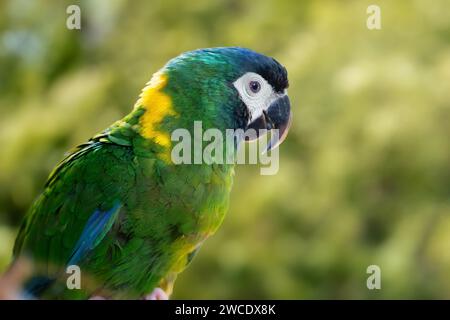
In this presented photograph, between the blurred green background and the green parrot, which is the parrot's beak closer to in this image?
the green parrot

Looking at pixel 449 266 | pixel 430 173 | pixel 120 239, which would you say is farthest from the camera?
pixel 430 173

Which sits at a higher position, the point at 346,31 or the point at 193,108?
the point at 346,31

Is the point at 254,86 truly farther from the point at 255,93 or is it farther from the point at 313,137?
the point at 313,137

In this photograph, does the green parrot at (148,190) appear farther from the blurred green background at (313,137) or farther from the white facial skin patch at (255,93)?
the blurred green background at (313,137)

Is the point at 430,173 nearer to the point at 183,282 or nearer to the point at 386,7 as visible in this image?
the point at 386,7

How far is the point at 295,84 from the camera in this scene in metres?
1.71

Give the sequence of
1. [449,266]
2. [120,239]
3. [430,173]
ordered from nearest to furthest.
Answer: [120,239], [449,266], [430,173]

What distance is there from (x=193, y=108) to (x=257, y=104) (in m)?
0.09

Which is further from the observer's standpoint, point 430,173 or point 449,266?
point 430,173

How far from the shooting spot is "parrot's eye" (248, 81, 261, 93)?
2.70 ft

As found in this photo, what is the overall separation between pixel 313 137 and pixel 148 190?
1047mm

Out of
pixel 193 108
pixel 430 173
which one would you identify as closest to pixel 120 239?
pixel 193 108

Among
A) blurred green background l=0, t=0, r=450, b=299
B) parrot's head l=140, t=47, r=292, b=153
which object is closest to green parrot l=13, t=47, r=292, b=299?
parrot's head l=140, t=47, r=292, b=153

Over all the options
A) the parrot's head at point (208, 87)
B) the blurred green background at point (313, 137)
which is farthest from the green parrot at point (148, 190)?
the blurred green background at point (313, 137)
